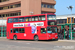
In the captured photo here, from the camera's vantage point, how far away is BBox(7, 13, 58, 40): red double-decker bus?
2370 centimetres

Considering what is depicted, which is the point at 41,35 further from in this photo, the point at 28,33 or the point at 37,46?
the point at 37,46

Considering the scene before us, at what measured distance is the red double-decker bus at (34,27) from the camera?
23703 millimetres

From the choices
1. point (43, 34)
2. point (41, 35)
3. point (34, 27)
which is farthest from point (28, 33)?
point (43, 34)

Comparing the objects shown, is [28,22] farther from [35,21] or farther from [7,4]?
[7,4]

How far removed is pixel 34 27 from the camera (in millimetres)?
25219

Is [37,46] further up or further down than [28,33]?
further down

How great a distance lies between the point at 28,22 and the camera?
25.6 m

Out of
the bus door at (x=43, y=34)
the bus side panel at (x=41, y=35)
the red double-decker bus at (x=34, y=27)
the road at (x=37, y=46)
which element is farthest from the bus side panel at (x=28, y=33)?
the road at (x=37, y=46)

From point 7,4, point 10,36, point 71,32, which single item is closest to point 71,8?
point 71,32

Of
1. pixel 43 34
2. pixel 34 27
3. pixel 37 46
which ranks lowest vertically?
pixel 37 46

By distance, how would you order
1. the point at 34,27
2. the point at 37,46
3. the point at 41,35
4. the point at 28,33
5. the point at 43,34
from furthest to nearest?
the point at 28,33, the point at 34,27, the point at 41,35, the point at 43,34, the point at 37,46

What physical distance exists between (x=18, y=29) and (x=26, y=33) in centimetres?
189

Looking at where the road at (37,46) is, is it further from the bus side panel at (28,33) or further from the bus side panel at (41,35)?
the bus side panel at (28,33)

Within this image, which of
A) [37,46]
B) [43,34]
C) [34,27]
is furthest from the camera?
[34,27]
